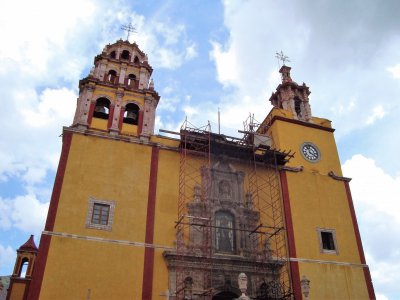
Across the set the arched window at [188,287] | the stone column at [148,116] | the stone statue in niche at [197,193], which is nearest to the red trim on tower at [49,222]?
the stone column at [148,116]

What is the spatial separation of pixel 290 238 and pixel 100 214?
33.6 ft

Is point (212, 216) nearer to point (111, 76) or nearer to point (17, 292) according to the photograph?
point (111, 76)

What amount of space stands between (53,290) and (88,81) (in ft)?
38.9

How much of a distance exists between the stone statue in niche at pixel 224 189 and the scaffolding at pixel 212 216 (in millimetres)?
721

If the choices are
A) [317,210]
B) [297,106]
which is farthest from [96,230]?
[297,106]

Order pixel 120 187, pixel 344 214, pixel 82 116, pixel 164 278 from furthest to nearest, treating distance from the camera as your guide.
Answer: pixel 344 214, pixel 82 116, pixel 120 187, pixel 164 278

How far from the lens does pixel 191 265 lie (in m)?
20.1

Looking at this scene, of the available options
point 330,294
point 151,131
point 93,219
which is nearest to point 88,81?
point 151,131

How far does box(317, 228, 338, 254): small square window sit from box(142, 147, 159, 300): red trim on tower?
9.62 m

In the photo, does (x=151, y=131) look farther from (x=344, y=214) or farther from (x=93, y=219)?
(x=344, y=214)

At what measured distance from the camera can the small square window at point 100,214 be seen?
19.7 metres

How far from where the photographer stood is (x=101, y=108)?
24141 millimetres

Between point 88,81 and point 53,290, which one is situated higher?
point 88,81

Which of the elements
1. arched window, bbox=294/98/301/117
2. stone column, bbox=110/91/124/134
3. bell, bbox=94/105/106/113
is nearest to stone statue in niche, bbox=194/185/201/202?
stone column, bbox=110/91/124/134
